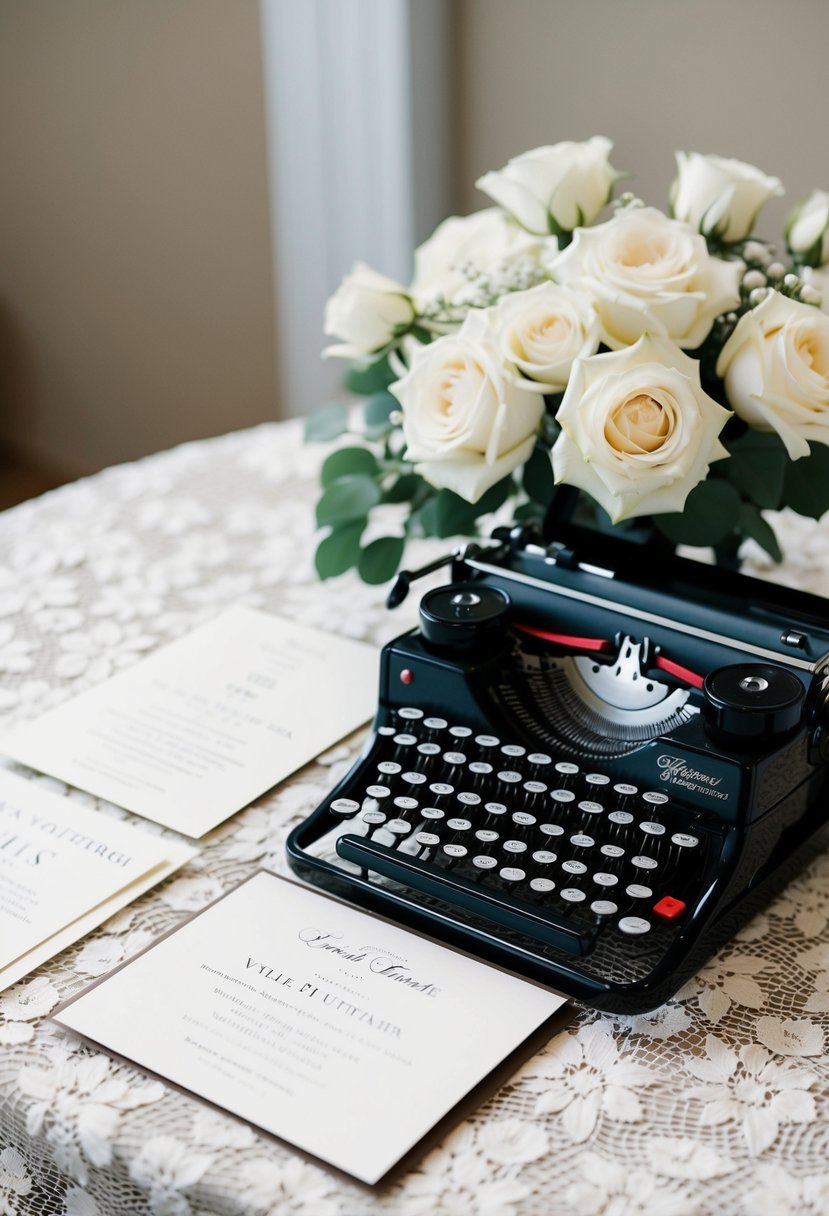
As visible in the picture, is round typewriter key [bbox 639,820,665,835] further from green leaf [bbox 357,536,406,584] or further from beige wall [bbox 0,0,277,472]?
beige wall [bbox 0,0,277,472]

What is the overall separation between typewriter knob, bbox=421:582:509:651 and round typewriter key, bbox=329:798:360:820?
0.16 m

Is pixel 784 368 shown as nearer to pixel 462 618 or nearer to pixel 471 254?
pixel 462 618

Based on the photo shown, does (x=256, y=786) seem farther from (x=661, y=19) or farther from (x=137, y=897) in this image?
(x=661, y=19)

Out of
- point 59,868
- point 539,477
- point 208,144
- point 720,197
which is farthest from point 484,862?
point 208,144

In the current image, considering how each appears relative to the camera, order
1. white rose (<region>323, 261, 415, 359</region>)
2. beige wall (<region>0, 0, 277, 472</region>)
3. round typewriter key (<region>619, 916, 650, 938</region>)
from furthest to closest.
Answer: beige wall (<region>0, 0, 277, 472</region>)
white rose (<region>323, 261, 415, 359</region>)
round typewriter key (<region>619, 916, 650, 938</region>)

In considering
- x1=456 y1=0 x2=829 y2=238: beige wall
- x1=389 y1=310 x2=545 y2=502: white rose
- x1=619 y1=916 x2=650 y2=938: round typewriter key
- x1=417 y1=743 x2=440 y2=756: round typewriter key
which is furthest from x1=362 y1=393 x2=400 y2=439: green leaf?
x1=456 y1=0 x2=829 y2=238: beige wall

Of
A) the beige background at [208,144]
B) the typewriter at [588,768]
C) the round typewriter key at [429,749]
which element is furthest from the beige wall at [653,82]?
the round typewriter key at [429,749]

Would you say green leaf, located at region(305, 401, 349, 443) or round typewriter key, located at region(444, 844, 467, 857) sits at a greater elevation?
green leaf, located at region(305, 401, 349, 443)

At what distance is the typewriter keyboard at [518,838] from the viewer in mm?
939

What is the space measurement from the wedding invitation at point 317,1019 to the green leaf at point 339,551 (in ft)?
1.48

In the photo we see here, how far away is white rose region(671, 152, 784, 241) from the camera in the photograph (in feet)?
4.22

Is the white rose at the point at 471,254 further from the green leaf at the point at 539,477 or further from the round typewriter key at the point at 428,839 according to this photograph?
the round typewriter key at the point at 428,839

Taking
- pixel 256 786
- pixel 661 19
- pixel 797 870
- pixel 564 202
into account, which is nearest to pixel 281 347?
pixel 661 19

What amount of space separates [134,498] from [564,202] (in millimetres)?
767
